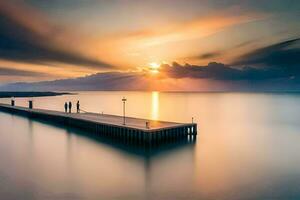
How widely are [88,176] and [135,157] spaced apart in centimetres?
480

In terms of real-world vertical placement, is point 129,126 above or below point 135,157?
above

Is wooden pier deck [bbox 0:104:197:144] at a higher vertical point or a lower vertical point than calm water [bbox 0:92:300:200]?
higher

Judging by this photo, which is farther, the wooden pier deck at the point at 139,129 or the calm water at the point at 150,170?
the wooden pier deck at the point at 139,129

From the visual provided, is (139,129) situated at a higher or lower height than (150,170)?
higher

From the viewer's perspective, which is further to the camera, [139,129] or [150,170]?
[139,129]

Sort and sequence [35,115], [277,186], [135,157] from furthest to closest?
[35,115] → [135,157] → [277,186]

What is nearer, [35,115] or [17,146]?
[17,146]

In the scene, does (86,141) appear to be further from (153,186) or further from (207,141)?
(153,186)

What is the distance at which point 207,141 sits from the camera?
1036 inches

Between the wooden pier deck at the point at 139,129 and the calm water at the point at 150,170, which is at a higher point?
the wooden pier deck at the point at 139,129

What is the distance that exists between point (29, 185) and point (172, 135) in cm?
1303

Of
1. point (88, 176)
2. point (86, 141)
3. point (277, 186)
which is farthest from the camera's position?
point (86, 141)

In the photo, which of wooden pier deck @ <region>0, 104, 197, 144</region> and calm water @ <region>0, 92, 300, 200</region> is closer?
calm water @ <region>0, 92, 300, 200</region>

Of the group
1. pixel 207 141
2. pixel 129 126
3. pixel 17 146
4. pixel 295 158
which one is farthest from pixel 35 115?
pixel 295 158
